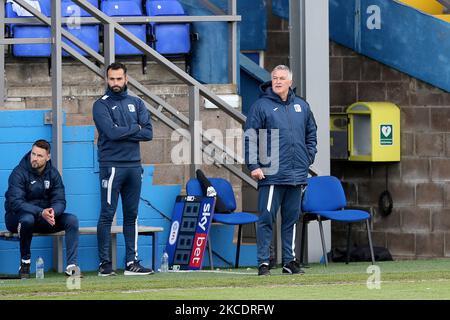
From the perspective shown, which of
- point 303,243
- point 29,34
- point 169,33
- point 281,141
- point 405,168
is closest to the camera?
point 281,141

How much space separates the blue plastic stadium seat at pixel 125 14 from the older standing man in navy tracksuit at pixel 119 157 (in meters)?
2.74

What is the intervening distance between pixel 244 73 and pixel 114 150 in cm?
392

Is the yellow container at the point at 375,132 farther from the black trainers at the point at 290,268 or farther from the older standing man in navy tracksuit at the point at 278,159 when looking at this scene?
the black trainers at the point at 290,268

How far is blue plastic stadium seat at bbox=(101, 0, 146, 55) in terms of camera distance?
1553cm

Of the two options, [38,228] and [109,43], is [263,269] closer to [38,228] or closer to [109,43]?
[38,228]

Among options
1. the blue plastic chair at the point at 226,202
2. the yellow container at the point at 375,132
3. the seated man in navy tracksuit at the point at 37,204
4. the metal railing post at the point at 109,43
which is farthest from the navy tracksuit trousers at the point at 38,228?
the yellow container at the point at 375,132

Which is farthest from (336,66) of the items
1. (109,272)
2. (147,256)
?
(109,272)

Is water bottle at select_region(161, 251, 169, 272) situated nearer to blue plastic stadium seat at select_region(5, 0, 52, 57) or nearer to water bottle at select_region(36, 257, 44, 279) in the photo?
water bottle at select_region(36, 257, 44, 279)

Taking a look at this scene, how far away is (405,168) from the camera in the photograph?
52.6 ft

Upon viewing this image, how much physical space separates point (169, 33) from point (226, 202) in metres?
2.36

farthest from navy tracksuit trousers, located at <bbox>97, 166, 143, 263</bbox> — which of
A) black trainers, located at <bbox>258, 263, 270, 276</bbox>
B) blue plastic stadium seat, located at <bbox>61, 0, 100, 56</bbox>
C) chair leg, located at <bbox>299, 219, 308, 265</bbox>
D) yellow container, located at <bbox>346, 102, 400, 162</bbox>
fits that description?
→ yellow container, located at <bbox>346, 102, 400, 162</bbox>

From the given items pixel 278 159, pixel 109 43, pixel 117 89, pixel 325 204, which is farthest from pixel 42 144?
pixel 325 204
